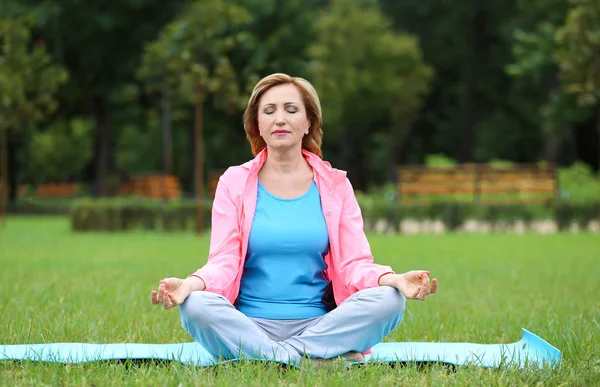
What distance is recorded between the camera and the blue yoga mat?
4320mm

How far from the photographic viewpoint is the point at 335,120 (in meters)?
36.8

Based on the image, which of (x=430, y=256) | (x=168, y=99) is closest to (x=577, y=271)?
(x=430, y=256)

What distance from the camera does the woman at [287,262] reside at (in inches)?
168

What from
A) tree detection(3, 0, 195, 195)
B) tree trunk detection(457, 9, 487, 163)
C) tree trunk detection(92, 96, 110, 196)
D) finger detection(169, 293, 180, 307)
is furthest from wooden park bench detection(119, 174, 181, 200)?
finger detection(169, 293, 180, 307)

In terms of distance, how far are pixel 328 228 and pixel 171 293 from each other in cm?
97

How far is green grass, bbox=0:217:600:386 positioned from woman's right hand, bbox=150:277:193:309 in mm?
309

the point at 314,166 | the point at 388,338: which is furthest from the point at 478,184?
the point at 314,166

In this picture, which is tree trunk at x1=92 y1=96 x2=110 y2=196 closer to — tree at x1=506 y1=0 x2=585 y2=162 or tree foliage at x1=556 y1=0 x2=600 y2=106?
tree at x1=506 y1=0 x2=585 y2=162

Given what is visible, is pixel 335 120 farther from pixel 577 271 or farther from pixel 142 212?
pixel 577 271

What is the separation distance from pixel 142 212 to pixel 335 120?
1748 cm

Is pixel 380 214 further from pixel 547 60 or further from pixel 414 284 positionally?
pixel 414 284

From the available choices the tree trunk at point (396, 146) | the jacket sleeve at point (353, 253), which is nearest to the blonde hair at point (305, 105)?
the jacket sleeve at point (353, 253)

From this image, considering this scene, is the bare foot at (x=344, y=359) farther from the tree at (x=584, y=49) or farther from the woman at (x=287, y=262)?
the tree at (x=584, y=49)

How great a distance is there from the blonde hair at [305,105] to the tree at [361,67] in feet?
94.1
